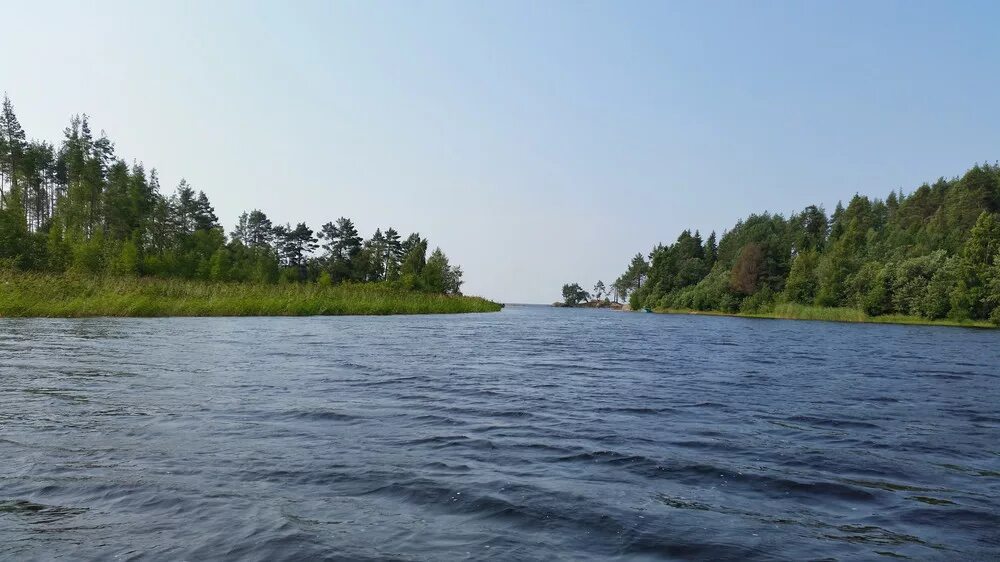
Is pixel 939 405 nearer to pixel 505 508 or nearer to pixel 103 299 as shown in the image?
pixel 505 508

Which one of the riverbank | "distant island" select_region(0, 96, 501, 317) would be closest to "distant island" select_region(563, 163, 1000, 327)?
"distant island" select_region(0, 96, 501, 317)

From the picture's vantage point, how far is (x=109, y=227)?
89.0 metres

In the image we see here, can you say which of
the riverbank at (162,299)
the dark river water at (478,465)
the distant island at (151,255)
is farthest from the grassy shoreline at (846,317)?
the dark river water at (478,465)

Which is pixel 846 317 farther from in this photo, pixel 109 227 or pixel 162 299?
pixel 109 227

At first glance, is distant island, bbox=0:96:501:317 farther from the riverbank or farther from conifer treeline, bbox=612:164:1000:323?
conifer treeline, bbox=612:164:1000:323

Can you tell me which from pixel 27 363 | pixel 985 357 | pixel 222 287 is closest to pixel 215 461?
pixel 27 363

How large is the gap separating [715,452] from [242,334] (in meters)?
26.0

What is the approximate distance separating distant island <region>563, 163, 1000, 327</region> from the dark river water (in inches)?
2781

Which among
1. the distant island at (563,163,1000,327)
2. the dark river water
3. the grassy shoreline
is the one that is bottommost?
the dark river water

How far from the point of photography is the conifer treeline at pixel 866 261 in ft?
245

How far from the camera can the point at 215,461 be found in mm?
7805

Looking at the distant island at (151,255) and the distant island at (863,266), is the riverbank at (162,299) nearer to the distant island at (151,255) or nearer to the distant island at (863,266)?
the distant island at (151,255)

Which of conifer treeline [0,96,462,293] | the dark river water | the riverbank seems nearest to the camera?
the dark river water

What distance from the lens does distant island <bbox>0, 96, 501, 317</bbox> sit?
4209 centimetres
